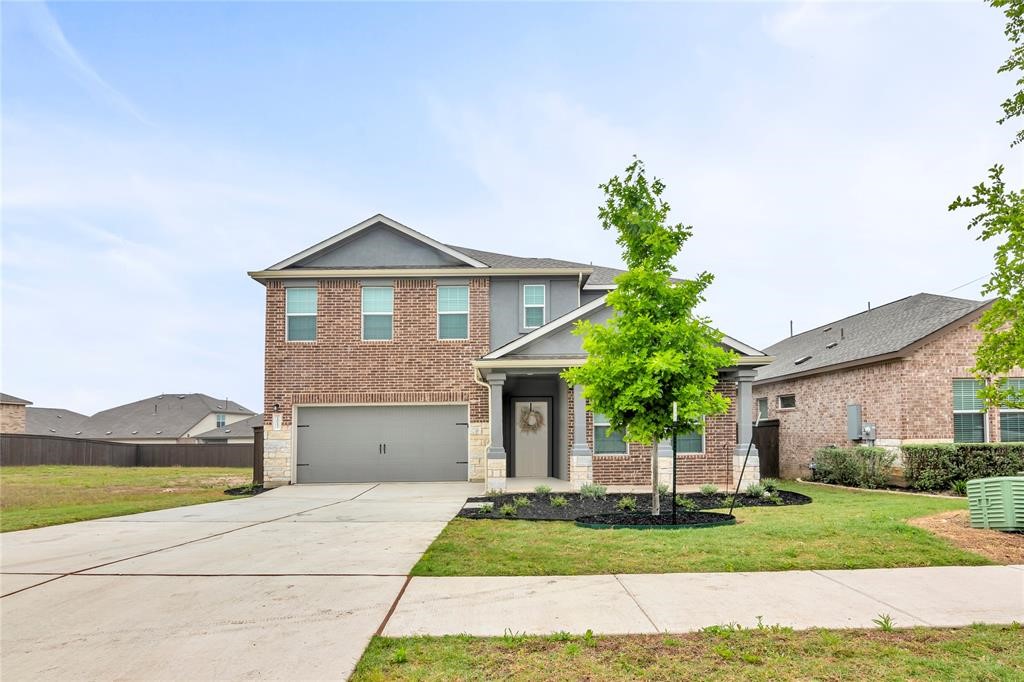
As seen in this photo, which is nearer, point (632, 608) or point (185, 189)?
point (632, 608)

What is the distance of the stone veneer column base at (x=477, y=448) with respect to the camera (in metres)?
18.4

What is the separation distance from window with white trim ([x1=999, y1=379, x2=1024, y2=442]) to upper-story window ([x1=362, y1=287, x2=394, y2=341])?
16229 mm

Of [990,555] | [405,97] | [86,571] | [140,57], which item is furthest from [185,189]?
[990,555]

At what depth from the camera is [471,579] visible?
660 centimetres

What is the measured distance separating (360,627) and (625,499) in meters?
8.17

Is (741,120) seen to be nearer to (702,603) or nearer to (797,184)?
(797,184)

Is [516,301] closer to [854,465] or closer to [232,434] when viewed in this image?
[854,465]

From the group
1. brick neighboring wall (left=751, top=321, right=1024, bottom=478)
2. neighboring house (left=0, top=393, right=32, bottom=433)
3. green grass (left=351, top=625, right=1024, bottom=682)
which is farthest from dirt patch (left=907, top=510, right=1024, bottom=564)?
neighboring house (left=0, top=393, right=32, bottom=433)

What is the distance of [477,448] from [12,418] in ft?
153

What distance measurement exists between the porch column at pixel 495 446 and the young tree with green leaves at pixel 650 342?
499 cm

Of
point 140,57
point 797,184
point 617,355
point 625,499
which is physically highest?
point 140,57

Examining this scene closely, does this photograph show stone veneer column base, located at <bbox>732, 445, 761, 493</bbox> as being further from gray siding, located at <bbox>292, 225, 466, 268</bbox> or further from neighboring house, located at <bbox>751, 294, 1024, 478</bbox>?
gray siding, located at <bbox>292, 225, 466, 268</bbox>

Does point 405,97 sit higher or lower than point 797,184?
higher

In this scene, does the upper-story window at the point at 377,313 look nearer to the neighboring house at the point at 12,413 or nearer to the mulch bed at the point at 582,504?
the mulch bed at the point at 582,504
